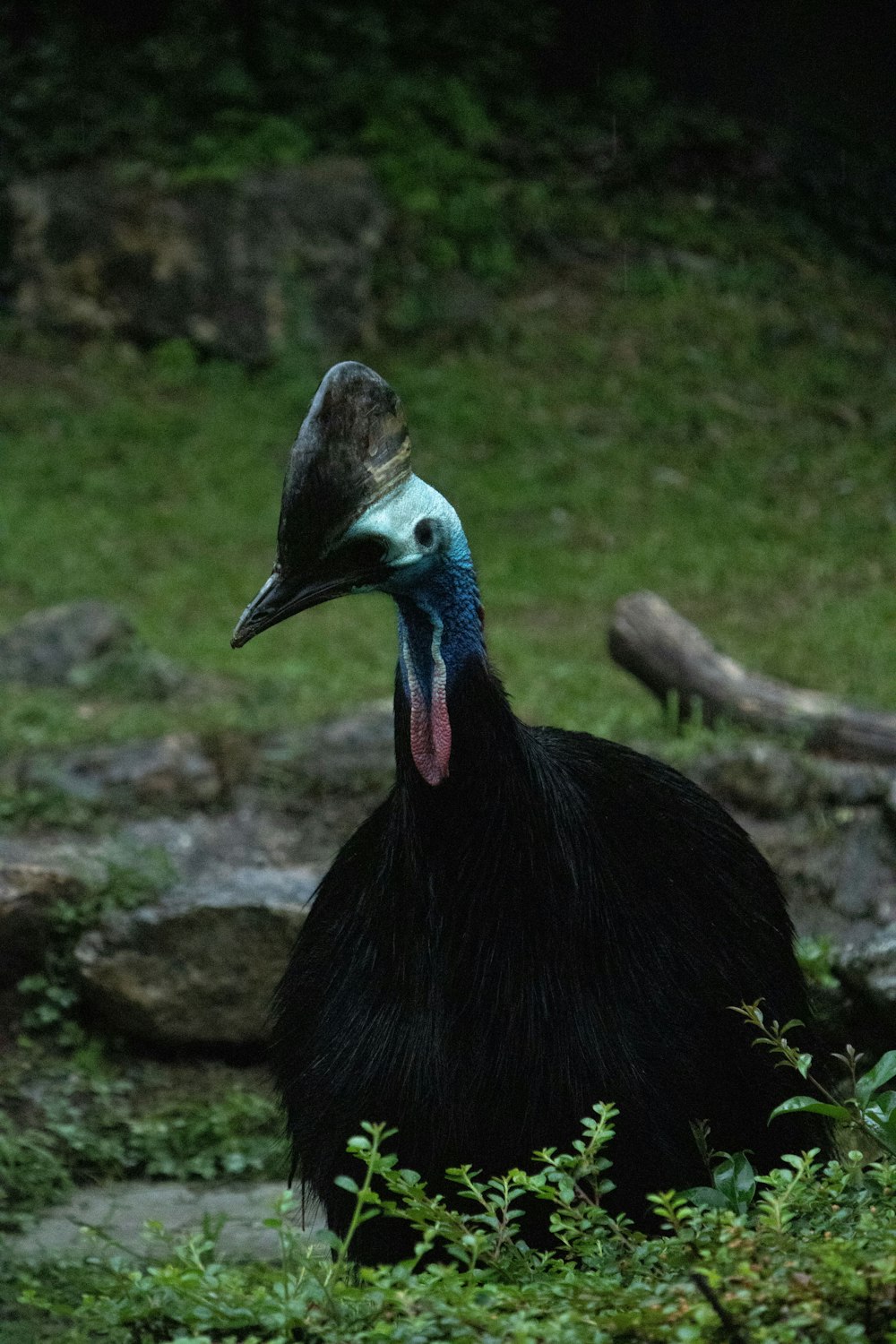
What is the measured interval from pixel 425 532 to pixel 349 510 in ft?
0.49

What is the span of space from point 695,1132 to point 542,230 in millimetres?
10191

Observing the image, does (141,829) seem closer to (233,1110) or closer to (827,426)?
(233,1110)

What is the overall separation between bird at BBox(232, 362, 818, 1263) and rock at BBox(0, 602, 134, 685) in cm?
410

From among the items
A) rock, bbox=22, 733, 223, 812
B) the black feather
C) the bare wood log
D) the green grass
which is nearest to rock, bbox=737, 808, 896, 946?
the bare wood log

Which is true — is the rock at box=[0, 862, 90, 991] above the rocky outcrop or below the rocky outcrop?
above

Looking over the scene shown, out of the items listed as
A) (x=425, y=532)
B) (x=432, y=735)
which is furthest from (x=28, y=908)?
(x=425, y=532)

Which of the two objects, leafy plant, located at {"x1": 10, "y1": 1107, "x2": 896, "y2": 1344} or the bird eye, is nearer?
leafy plant, located at {"x1": 10, "y1": 1107, "x2": 896, "y2": 1344}

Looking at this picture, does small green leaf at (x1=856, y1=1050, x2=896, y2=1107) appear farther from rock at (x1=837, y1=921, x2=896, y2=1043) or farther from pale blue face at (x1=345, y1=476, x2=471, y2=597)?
rock at (x1=837, y1=921, x2=896, y2=1043)

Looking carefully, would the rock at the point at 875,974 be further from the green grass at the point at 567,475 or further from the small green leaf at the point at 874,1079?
the green grass at the point at 567,475

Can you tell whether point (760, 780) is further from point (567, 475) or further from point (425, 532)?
point (567, 475)

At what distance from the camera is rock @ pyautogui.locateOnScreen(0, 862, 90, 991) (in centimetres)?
473

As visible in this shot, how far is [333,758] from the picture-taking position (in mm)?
5676

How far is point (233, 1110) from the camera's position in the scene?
456cm

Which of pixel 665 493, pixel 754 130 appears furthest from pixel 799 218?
pixel 665 493
